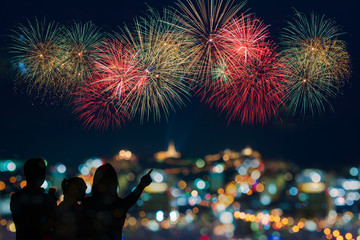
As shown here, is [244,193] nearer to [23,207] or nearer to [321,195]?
[321,195]

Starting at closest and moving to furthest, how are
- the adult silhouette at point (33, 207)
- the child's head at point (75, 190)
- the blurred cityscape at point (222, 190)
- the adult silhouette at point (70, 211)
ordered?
1. the adult silhouette at point (70, 211)
2. the adult silhouette at point (33, 207)
3. the child's head at point (75, 190)
4. the blurred cityscape at point (222, 190)

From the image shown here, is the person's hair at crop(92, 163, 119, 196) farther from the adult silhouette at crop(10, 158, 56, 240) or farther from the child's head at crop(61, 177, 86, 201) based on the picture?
the adult silhouette at crop(10, 158, 56, 240)

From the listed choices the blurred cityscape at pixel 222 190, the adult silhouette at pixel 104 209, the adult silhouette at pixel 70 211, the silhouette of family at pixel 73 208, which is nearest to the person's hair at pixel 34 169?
the silhouette of family at pixel 73 208

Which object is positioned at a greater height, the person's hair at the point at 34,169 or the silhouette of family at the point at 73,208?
the person's hair at the point at 34,169

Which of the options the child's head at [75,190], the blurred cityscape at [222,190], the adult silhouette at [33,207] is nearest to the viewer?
the adult silhouette at [33,207]

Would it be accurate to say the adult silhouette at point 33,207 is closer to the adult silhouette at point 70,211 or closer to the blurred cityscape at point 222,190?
the adult silhouette at point 70,211

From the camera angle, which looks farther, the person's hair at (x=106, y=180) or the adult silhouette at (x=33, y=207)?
the adult silhouette at (x=33, y=207)

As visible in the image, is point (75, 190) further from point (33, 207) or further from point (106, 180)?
point (106, 180)

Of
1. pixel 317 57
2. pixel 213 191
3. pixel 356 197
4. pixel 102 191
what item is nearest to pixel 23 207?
pixel 102 191
